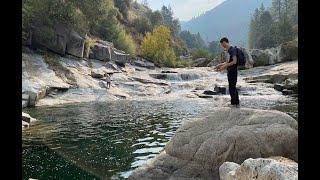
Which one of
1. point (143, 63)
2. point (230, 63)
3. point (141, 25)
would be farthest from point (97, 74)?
point (141, 25)

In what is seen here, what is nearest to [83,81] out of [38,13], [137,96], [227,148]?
[137,96]

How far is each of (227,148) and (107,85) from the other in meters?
43.4

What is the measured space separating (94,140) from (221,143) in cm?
1149

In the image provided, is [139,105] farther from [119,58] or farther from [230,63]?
[119,58]

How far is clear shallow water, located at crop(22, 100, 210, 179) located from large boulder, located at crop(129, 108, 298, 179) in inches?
93.1

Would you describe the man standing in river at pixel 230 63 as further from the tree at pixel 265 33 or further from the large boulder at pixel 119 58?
the tree at pixel 265 33

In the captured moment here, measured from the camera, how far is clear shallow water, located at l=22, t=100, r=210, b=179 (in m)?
16.3

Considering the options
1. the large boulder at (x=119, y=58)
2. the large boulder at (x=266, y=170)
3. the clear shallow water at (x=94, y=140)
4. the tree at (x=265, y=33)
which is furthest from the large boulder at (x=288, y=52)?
the large boulder at (x=266, y=170)

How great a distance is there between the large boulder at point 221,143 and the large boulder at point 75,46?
52.5 meters

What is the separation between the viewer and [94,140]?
2284 cm

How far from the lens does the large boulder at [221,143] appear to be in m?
12.7

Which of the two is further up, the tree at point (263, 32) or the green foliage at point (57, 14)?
the tree at point (263, 32)

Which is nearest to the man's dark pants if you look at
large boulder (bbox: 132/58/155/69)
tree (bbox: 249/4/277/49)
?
large boulder (bbox: 132/58/155/69)
